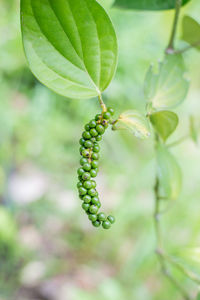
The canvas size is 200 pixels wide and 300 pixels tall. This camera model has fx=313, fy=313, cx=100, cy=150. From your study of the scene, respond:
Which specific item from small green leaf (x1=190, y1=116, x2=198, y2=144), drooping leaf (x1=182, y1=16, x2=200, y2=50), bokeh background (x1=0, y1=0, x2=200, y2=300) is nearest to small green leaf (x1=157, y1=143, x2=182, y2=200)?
small green leaf (x1=190, y1=116, x2=198, y2=144)

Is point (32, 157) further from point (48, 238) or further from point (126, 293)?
point (126, 293)

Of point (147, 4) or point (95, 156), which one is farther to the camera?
point (147, 4)

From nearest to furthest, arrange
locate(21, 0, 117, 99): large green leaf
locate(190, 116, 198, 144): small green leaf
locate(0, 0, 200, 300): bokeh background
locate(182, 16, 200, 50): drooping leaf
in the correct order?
locate(21, 0, 117, 99): large green leaf < locate(182, 16, 200, 50): drooping leaf < locate(190, 116, 198, 144): small green leaf < locate(0, 0, 200, 300): bokeh background

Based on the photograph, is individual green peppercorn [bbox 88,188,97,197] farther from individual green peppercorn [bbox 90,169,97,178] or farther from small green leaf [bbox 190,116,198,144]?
small green leaf [bbox 190,116,198,144]

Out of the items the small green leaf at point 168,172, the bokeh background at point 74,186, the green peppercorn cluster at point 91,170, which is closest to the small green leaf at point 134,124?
the green peppercorn cluster at point 91,170

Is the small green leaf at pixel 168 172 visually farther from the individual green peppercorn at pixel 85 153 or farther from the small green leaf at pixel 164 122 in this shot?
the individual green peppercorn at pixel 85 153

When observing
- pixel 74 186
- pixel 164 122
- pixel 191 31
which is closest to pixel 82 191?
pixel 164 122

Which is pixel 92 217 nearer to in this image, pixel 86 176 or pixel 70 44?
pixel 86 176
